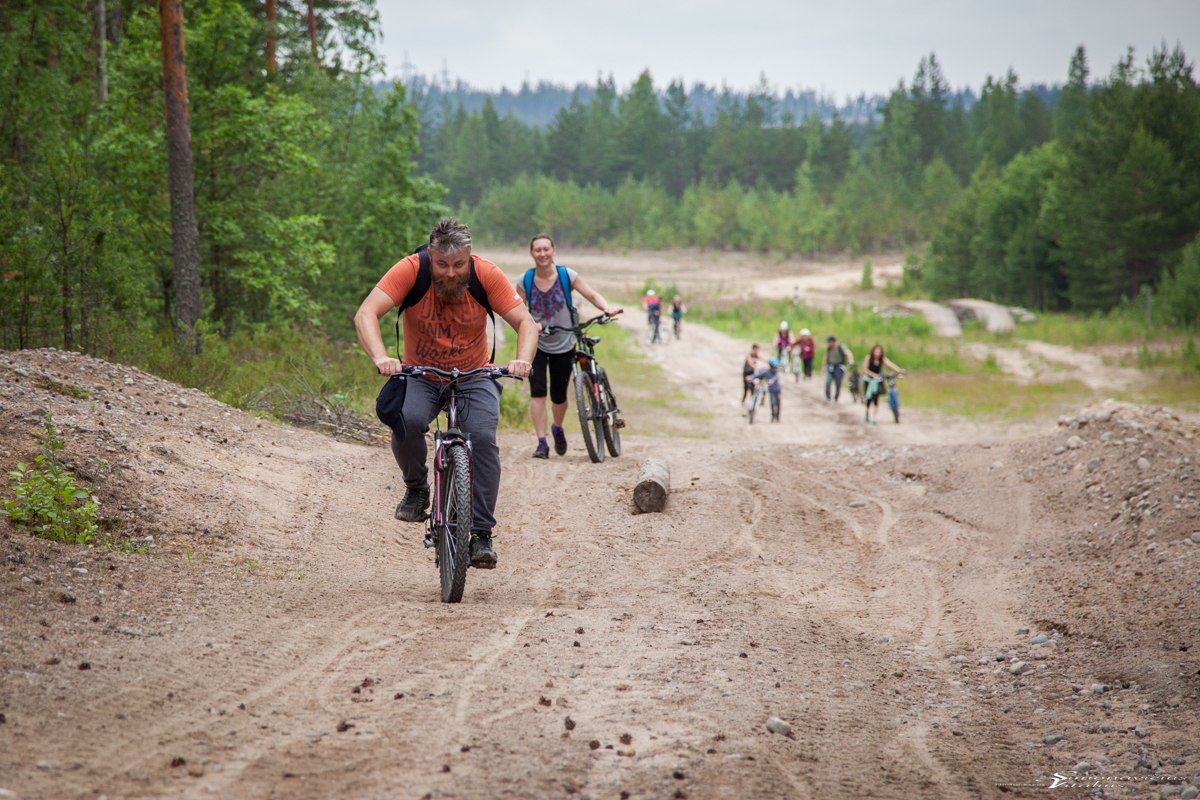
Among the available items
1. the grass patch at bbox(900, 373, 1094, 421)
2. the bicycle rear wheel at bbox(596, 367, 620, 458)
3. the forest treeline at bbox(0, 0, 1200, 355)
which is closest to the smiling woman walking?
the bicycle rear wheel at bbox(596, 367, 620, 458)

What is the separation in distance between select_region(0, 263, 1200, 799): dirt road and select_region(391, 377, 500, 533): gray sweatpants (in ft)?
2.22

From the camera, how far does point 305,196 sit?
70.9 ft

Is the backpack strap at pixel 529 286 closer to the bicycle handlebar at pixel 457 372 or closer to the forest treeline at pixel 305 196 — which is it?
the bicycle handlebar at pixel 457 372

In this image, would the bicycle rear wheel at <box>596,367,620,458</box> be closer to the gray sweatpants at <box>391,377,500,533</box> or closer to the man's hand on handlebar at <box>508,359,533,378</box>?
the gray sweatpants at <box>391,377,500,533</box>

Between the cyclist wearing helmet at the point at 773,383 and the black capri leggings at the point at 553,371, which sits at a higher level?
the black capri leggings at the point at 553,371

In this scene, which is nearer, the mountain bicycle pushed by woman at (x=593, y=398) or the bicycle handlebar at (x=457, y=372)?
the bicycle handlebar at (x=457, y=372)

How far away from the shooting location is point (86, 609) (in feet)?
17.7

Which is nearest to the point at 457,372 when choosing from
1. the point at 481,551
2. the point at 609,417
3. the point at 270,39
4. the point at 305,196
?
the point at 481,551

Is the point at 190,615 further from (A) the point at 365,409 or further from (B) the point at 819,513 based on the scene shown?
(A) the point at 365,409

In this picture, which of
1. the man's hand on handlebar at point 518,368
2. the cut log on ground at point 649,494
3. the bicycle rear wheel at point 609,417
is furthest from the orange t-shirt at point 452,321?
the bicycle rear wheel at point 609,417

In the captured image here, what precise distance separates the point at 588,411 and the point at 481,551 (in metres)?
5.03

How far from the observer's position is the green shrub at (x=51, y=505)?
20.6ft

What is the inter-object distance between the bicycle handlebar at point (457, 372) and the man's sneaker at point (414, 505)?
3.12ft

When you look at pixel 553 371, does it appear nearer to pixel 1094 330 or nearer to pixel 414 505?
pixel 414 505
